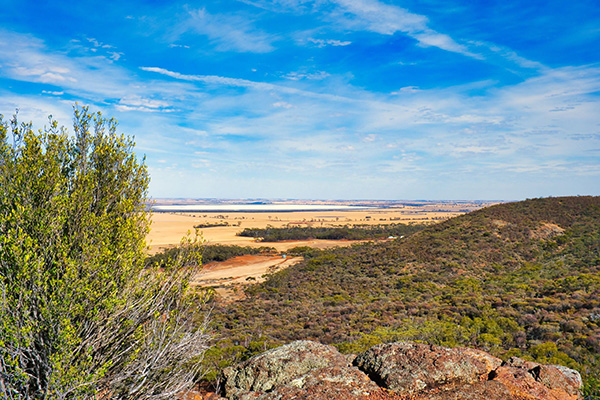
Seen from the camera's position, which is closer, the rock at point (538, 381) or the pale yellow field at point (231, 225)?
the rock at point (538, 381)

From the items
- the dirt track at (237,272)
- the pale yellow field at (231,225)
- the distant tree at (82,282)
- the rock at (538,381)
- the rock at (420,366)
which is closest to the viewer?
the distant tree at (82,282)

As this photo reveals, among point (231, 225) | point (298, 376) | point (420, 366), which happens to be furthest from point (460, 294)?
point (231, 225)

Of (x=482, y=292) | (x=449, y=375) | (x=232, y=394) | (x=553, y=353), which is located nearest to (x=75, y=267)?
(x=232, y=394)

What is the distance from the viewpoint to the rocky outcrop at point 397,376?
6.20 meters

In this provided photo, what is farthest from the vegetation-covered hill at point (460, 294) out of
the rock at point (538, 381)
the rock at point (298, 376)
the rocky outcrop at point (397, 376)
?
the rock at point (298, 376)

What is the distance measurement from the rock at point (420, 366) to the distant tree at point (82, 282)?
13.8 feet

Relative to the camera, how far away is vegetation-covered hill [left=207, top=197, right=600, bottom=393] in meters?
14.0

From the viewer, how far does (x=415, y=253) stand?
123ft

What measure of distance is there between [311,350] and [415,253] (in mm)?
32387

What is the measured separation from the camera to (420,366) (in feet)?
22.2

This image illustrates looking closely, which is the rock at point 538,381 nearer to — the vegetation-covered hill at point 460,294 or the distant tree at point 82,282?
the vegetation-covered hill at point 460,294

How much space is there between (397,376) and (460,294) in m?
19.6

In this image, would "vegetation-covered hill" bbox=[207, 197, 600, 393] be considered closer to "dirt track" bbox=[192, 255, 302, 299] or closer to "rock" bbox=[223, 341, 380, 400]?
"dirt track" bbox=[192, 255, 302, 299]

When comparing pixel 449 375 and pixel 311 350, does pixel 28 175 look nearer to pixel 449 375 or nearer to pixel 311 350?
pixel 311 350
